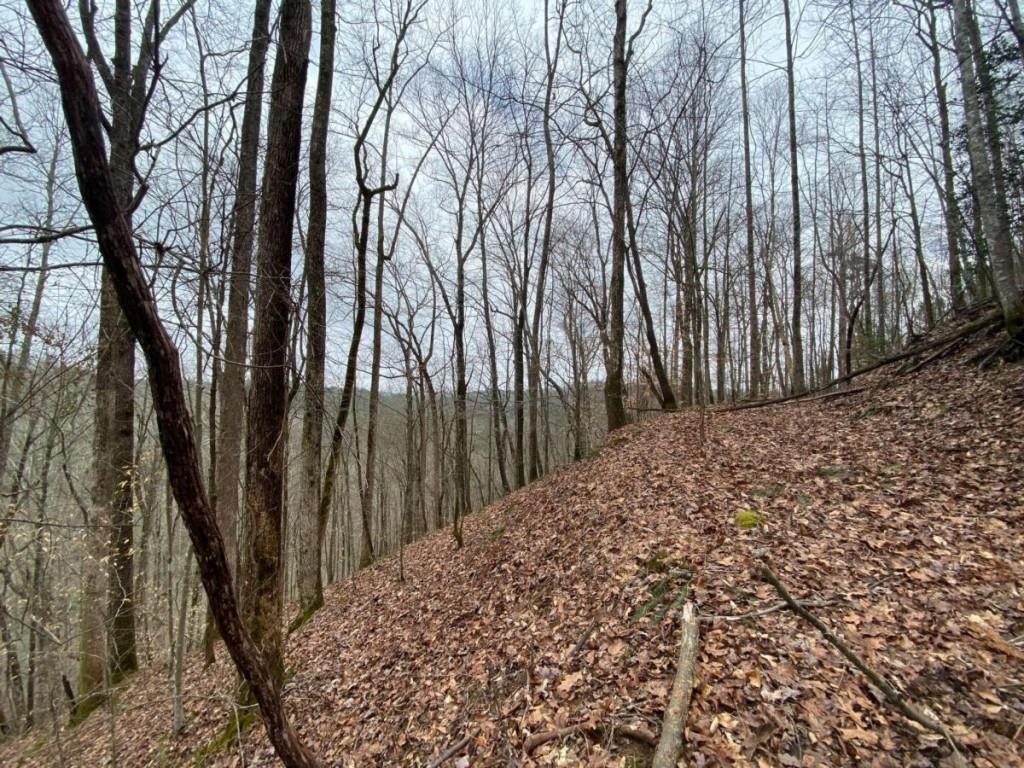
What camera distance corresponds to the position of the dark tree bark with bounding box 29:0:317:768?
5.32ft

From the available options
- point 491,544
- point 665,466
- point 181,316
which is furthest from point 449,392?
point 181,316

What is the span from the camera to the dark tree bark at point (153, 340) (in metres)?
1.62

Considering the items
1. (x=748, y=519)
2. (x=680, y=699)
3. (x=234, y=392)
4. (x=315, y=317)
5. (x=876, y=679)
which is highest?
(x=315, y=317)

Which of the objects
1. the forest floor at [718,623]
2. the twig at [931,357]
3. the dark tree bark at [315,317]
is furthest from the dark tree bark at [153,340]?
Result: the twig at [931,357]

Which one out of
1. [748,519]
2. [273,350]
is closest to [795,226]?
[748,519]

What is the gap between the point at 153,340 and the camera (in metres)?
1.92

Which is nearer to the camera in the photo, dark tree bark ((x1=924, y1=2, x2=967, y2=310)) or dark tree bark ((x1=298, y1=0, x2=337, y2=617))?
dark tree bark ((x1=298, y1=0, x2=337, y2=617))

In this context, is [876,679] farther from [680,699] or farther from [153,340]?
[153,340]

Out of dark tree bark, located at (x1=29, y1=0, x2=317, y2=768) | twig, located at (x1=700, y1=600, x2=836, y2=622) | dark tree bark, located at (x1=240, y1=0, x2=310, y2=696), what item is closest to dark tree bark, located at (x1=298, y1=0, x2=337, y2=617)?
dark tree bark, located at (x1=240, y1=0, x2=310, y2=696)

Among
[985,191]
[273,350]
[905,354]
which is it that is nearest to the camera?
[273,350]

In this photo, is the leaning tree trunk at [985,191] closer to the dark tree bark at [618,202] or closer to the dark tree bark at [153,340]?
the dark tree bark at [618,202]

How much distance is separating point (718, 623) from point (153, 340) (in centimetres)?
397

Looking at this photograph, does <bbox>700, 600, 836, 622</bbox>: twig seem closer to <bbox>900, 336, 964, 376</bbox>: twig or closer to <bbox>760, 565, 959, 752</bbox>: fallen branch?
<bbox>760, 565, 959, 752</bbox>: fallen branch

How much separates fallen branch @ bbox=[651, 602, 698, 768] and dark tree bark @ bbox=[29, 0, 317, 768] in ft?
7.08
